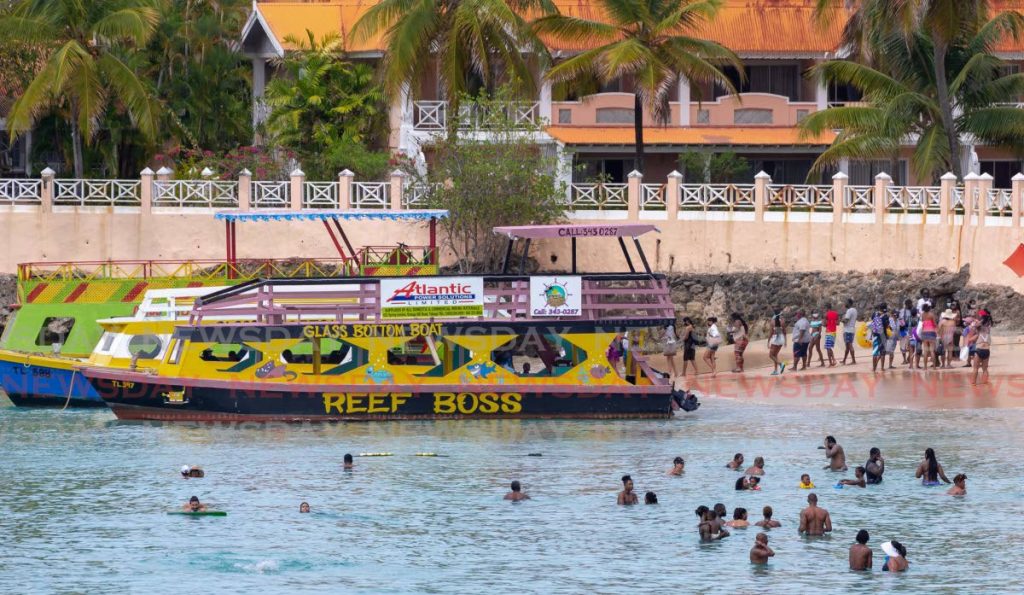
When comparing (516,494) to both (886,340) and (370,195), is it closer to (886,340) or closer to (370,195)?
(886,340)

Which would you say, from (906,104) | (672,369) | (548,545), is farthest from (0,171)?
(548,545)

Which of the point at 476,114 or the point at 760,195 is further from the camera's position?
the point at 476,114

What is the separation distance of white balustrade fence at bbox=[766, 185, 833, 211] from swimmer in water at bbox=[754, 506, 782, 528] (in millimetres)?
19986

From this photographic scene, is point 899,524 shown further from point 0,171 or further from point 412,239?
point 0,171

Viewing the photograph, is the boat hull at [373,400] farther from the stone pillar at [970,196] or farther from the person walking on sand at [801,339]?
the stone pillar at [970,196]

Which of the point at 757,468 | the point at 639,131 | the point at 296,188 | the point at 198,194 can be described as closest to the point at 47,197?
the point at 198,194

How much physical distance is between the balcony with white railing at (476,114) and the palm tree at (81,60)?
7.29 metres

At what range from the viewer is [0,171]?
5503 centimetres

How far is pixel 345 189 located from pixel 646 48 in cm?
832

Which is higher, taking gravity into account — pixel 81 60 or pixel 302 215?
pixel 81 60

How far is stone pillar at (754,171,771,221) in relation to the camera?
45906mm

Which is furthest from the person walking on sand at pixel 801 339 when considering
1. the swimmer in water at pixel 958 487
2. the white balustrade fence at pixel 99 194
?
the white balustrade fence at pixel 99 194

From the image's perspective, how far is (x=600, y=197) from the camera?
46.9 metres

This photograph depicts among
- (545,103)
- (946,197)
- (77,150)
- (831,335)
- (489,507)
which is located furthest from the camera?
(545,103)
